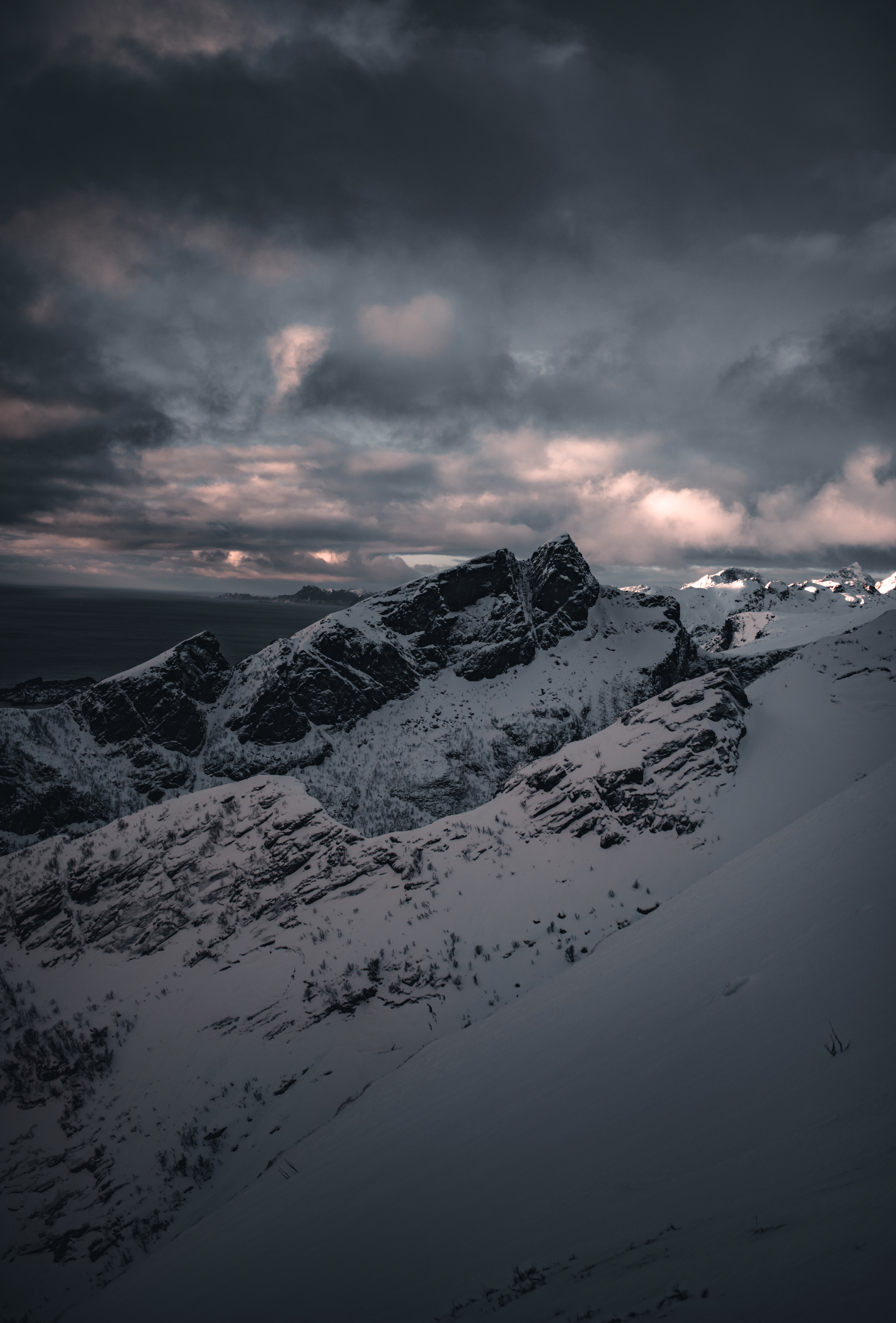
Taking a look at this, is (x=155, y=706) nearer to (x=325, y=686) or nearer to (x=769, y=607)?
(x=325, y=686)

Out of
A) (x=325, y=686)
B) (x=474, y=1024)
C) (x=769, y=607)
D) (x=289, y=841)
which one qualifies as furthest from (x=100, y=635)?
(x=769, y=607)

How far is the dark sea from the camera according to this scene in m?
77.2

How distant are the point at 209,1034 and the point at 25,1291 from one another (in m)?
3.64

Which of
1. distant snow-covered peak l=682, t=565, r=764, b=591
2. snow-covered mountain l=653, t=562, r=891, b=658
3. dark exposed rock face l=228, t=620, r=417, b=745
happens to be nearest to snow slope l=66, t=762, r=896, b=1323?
dark exposed rock face l=228, t=620, r=417, b=745

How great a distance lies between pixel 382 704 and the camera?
1799 inches

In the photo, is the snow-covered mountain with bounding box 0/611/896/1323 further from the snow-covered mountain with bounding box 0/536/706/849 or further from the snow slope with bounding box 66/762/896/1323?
the snow-covered mountain with bounding box 0/536/706/849

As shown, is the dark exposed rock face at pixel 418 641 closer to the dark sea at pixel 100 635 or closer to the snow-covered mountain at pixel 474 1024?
the snow-covered mountain at pixel 474 1024

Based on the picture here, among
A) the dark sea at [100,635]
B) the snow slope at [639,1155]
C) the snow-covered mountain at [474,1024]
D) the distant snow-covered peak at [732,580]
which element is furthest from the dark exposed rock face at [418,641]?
the distant snow-covered peak at [732,580]

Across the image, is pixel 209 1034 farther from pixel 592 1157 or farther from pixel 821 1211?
pixel 821 1211

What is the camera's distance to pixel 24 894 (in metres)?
16.7

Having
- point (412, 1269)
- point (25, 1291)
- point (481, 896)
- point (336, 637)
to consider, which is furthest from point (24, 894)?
point (336, 637)

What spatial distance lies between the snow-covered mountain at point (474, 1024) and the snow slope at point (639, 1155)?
28 millimetres

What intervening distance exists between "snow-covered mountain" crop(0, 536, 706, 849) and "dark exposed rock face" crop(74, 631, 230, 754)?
0.37 ft

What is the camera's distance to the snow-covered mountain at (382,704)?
116ft
